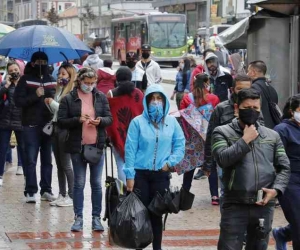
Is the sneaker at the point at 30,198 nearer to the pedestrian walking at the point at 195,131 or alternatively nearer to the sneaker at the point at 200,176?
the pedestrian walking at the point at 195,131

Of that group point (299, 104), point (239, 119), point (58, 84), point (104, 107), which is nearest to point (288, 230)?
point (299, 104)

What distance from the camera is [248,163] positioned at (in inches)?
256

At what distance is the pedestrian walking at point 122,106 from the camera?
10.4 metres

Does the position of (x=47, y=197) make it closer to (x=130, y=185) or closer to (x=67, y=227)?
(x=67, y=227)

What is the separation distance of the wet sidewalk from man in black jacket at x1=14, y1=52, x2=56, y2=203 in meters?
0.47

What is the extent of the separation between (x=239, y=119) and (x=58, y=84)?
15.6ft

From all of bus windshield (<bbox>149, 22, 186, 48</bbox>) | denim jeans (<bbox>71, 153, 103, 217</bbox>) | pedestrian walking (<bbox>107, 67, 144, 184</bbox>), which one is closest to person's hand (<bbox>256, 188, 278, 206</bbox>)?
denim jeans (<bbox>71, 153, 103, 217</bbox>)

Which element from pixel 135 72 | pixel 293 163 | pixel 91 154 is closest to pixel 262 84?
pixel 91 154

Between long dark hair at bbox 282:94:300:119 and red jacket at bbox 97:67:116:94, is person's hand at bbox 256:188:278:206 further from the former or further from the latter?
red jacket at bbox 97:67:116:94

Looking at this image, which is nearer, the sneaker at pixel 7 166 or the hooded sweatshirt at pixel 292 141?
the hooded sweatshirt at pixel 292 141

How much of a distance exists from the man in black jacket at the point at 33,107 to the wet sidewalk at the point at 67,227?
0.47 metres

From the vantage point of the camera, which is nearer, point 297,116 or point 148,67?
point 297,116

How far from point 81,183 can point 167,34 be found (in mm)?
45646

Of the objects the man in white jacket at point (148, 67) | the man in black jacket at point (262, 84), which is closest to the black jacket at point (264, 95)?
the man in black jacket at point (262, 84)
